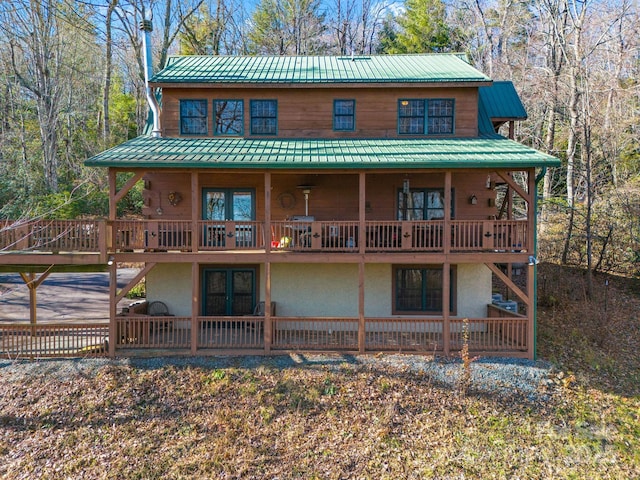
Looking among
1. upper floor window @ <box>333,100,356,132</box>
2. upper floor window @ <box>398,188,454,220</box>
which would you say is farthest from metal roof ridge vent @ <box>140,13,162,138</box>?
upper floor window @ <box>398,188,454,220</box>

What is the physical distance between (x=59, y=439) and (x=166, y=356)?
301cm

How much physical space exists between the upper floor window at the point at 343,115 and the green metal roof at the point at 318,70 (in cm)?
71

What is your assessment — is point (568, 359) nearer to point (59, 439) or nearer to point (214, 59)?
point (59, 439)

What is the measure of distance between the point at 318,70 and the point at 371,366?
33.2 ft

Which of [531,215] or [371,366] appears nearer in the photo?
[371,366]

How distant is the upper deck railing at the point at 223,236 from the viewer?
33.3 feet

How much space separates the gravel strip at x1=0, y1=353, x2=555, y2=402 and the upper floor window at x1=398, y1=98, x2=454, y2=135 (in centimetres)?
727

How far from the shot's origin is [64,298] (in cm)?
1767

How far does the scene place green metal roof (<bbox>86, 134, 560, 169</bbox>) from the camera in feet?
34.3

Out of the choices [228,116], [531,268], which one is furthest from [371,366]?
[228,116]

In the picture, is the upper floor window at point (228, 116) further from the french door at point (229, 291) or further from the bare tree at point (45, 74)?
the bare tree at point (45, 74)

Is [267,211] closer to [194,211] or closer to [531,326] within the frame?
[194,211]

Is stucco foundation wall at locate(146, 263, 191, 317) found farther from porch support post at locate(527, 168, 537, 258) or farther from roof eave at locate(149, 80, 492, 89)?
porch support post at locate(527, 168, 537, 258)

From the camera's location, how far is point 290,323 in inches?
504
